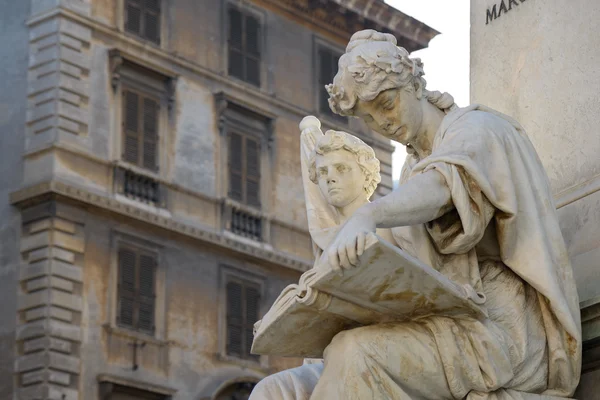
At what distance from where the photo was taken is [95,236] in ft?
68.1

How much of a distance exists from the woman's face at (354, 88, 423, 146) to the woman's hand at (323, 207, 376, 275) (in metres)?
0.54

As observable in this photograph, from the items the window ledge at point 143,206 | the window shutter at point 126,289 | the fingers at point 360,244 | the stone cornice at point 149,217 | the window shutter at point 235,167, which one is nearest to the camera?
the fingers at point 360,244

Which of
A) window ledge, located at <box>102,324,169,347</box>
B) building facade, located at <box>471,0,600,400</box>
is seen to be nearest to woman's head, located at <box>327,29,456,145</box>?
building facade, located at <box>471,0,600,400</box>

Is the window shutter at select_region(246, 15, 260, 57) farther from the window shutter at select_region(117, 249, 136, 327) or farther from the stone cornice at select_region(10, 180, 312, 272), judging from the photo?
the window shutter at select_region(117, 249, 136, 327)

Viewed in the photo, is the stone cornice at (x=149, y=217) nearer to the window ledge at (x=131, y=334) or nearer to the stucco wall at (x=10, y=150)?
the stucco wall at (x=10, y=150)

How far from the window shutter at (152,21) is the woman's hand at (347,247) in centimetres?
1949

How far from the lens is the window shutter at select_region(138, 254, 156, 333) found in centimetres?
2106

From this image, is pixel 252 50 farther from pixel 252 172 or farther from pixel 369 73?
pixel 369 73

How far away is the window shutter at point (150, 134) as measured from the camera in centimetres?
2211

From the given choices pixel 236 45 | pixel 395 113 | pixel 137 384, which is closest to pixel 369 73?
pixel 395 113

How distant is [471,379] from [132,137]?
18706 millimetres

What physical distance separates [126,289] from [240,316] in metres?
2.33

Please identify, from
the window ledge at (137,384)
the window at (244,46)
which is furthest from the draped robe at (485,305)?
the window at (244,46)

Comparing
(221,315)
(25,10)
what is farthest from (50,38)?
(221,315)
